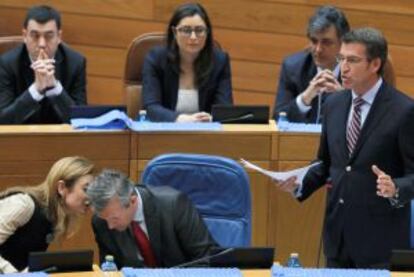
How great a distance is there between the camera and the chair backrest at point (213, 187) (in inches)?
171

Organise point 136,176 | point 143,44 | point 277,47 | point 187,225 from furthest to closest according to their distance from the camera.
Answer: point 277,47
point 143,44
point 136,176
point 187,225

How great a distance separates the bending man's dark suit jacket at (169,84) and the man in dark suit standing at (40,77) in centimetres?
33

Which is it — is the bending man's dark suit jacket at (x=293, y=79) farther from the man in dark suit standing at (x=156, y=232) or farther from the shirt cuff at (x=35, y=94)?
the man in dark suit standing at (x=156, y=232)

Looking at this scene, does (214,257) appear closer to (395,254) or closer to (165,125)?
(395,254)

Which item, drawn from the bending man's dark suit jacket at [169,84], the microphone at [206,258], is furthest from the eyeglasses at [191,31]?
the microphone at [206,258]

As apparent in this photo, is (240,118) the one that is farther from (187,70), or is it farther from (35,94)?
(35,94)

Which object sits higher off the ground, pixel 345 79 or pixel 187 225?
pixel 345 79

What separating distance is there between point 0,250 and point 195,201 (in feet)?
2.46

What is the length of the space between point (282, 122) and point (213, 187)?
94 centimetres

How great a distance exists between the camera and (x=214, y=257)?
3676mm

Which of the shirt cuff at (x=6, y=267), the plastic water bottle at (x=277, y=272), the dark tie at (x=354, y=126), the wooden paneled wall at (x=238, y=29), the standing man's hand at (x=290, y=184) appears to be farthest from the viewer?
the wooden paneled wall at (x=238, y=29)

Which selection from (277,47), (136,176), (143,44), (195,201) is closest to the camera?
(195,201)

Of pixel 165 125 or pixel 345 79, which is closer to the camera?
pixel 345 79

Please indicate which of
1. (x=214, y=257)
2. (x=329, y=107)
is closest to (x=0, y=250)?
(x=214, y=257)
